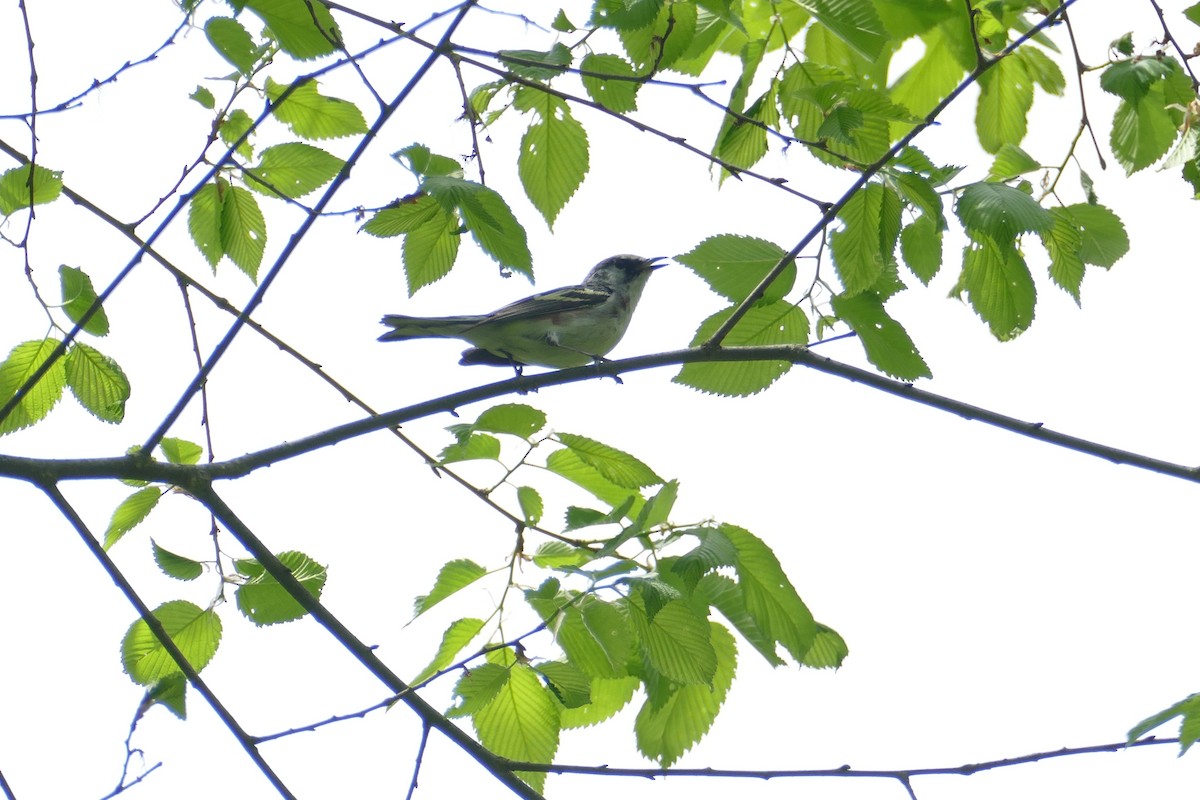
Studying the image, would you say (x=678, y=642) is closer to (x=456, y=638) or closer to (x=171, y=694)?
(x=456, y=638)

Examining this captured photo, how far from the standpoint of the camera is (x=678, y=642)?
275 cm

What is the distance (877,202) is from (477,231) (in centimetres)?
114

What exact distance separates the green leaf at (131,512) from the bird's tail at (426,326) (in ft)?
7.60

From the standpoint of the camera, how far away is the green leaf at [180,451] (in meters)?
3.76

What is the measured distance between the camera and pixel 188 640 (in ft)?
11.5

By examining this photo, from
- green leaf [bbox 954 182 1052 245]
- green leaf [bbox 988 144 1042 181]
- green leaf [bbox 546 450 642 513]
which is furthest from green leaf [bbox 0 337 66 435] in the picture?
green leaf [bbox 988 144 1042 181]

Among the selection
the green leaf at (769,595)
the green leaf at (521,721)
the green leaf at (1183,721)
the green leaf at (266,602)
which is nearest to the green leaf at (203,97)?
the green leaf at (266,602)

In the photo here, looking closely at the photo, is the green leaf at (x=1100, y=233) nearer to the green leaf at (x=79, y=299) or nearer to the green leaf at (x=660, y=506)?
the green leaf at (x=660, y=506)

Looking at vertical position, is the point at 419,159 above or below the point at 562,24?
below

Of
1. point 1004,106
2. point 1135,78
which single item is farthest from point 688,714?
point 1004,106

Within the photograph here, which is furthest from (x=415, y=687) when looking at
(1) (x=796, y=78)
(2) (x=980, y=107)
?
(2) (x=980, y=107)

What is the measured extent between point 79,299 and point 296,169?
82 cm

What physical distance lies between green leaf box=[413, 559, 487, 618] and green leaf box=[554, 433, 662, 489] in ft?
1.43

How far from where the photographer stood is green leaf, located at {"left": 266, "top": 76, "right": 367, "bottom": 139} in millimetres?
3846
